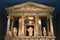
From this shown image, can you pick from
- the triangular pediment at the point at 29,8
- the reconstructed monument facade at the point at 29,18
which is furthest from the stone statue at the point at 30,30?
the triangular pediment at the point at 29,8

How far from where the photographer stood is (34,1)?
682cm

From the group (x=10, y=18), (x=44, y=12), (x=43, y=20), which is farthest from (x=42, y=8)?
(x=10, y=18)

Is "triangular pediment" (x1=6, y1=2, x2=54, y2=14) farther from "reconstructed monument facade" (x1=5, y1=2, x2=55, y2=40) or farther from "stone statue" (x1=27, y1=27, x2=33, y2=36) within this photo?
"stone statue" (x1=27, y1=27, x2=33, y2=36)

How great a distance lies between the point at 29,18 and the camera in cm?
649

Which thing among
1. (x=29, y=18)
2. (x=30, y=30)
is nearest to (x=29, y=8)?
(x=29, y=18)

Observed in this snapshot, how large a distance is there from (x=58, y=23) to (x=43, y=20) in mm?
661

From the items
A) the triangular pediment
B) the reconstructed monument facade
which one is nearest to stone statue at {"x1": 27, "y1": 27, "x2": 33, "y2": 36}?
the reconstructed monument facade

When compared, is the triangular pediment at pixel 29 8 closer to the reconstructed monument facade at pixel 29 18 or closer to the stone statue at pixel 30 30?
the reconstructed monument facade at pixel 29 18

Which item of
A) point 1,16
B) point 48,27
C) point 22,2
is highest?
point 22,2

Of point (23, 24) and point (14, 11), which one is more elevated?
point (14, 11)

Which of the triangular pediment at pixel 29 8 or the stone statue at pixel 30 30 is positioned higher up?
the triangular pediment at pixel 29 8

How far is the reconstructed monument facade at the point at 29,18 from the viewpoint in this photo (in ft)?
20.2

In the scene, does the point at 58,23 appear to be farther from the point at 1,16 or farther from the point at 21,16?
the point at 1,16

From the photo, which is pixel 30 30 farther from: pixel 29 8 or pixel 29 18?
pixel 29 8
